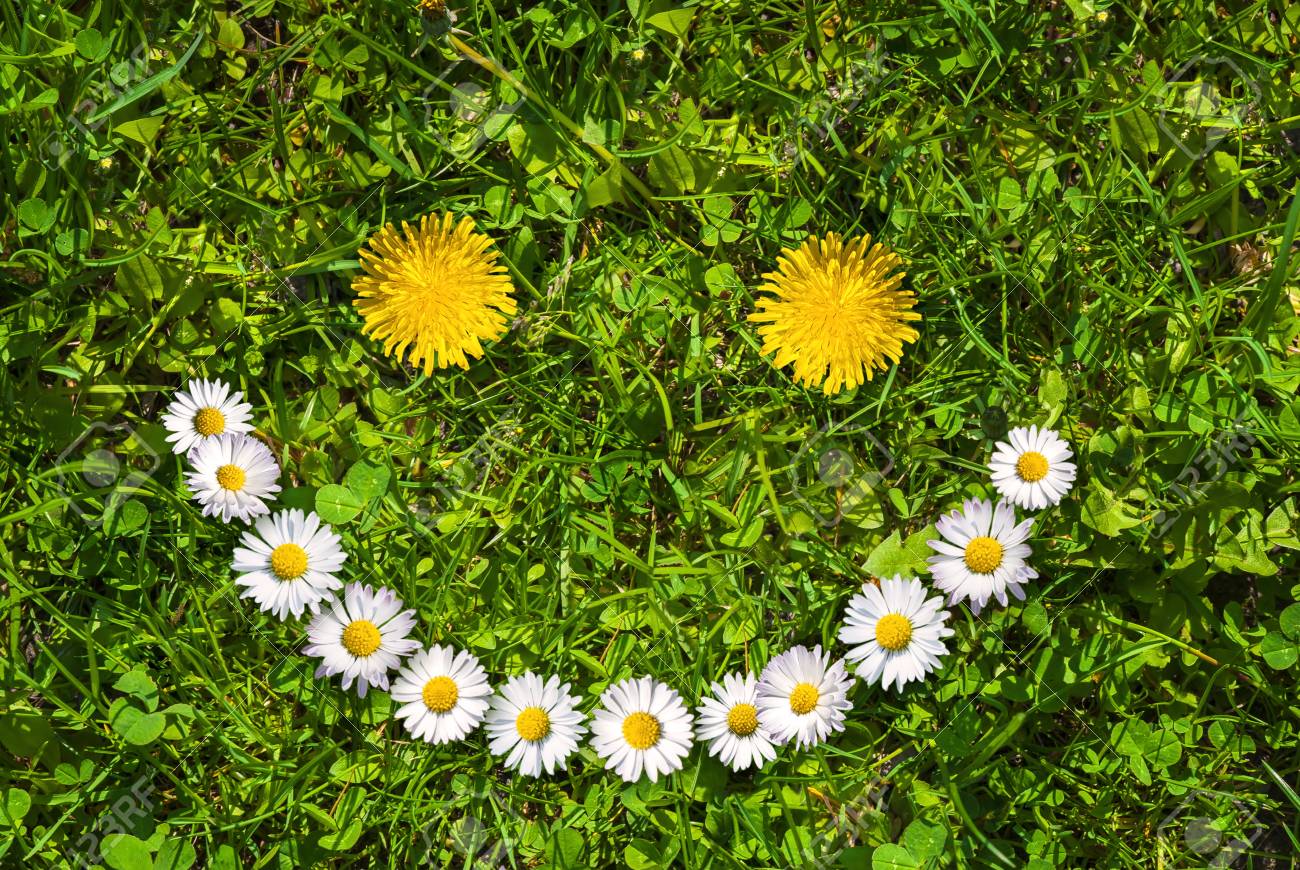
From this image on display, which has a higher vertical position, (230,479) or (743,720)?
(230,479)

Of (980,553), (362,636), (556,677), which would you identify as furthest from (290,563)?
(980,553)

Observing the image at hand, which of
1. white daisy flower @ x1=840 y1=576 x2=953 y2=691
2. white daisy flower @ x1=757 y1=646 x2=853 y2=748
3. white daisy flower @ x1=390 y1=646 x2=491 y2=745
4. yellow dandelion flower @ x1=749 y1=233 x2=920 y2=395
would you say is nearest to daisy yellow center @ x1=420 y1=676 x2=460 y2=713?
white daisy flower @ x1=390 y1=646 x2=491 y2=745

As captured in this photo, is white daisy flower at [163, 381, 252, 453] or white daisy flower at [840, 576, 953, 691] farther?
white daisy flower at [163, 381, 252, 453]

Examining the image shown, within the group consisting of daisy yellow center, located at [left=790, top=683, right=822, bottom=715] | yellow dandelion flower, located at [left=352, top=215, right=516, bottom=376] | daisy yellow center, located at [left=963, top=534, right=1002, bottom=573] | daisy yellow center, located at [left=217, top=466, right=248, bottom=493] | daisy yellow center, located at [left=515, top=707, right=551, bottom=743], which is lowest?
daisy yellow center, located at [left=515, top=707, right=551, bottom=743]

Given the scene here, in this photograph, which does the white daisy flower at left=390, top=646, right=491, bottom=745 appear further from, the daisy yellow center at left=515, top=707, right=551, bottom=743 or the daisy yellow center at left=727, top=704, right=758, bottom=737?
the daisy yellow center at left=727, top=704, right=758, bottom=737

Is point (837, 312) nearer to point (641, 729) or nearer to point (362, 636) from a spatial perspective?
point (641, 729)

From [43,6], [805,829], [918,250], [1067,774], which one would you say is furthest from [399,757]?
[43,6]

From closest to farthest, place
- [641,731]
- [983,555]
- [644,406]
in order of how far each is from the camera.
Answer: [983,555] → [641,731] → [644,406]
